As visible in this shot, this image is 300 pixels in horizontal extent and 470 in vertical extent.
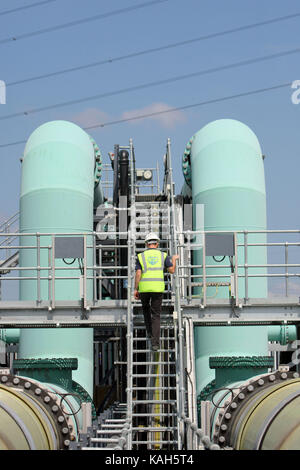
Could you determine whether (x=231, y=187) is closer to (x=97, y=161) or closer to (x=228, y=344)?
(x=228, y=344)

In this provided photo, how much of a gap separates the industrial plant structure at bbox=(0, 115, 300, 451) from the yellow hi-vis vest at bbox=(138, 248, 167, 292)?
2.37 ft

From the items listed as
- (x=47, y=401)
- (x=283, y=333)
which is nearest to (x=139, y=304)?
(x=47, y=401)

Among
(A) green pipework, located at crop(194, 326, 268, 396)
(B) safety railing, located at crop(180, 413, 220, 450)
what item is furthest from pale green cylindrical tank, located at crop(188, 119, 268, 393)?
(B) safety railing, located at crop(180, 413, 220, 450)

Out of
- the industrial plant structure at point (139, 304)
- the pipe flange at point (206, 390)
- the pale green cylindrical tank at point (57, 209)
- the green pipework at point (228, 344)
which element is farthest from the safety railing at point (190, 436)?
the pale green cylindrical tank at point (57, 209)

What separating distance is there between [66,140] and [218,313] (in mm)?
6488

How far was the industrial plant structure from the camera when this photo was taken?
11.4m

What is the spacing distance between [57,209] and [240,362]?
5.66 m

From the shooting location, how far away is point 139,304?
45.8ft

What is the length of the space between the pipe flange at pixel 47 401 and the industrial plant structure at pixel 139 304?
19mm
